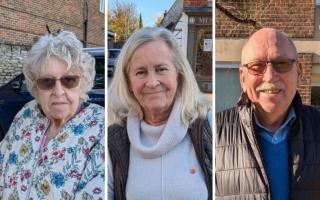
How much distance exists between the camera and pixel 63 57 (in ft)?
5.31

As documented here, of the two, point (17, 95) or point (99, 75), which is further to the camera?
point (17, 95)

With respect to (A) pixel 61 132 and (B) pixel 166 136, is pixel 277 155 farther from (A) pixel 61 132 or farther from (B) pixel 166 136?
(A) pixel 61 132

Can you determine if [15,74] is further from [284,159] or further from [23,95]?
[284,159]

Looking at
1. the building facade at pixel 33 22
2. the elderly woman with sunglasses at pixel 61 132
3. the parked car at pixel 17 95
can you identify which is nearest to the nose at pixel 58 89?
the elderly woman with sunglasses at pixel 61 132

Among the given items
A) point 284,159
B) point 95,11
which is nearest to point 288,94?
point 284,159

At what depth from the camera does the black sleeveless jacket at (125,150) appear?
1.50 meters

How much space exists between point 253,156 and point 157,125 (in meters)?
0.39

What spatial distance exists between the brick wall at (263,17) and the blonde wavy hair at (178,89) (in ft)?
1.22

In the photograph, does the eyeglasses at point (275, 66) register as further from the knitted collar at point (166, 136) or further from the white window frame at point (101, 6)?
the white window frame at point (101, 6)

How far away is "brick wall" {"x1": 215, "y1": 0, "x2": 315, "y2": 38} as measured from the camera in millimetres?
1708

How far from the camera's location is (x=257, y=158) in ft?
5.21

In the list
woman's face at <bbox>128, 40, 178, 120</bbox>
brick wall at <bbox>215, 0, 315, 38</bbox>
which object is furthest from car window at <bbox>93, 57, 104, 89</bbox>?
brick wall at <bbox>215, 0, 315, 38</bbox>

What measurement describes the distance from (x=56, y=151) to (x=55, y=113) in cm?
15

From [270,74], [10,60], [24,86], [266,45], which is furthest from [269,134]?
[10,60]
